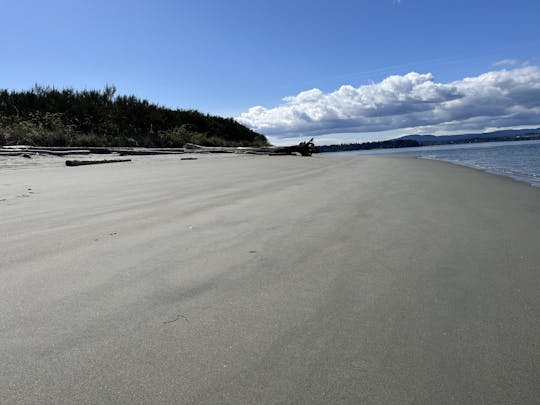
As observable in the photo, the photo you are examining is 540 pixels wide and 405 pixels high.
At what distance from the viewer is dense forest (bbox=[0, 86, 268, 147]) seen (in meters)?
13.8

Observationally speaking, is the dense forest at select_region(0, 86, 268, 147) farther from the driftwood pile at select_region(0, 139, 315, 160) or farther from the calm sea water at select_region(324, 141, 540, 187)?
the calm sea water at select_region(324, 141, 540, 187)

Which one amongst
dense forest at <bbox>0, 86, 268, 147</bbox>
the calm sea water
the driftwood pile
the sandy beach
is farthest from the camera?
dense forest at <bbox>0, 86, 268, 147</bbox>

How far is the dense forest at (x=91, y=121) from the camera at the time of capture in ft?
45.4

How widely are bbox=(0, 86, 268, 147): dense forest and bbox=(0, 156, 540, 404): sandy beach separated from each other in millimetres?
12245

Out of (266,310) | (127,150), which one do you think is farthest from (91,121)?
(266,310)

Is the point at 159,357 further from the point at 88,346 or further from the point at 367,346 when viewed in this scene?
the point at 367,346

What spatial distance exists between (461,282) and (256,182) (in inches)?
166

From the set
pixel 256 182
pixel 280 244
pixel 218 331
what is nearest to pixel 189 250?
pixel 280 244

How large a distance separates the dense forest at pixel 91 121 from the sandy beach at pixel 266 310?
12245 millimetres

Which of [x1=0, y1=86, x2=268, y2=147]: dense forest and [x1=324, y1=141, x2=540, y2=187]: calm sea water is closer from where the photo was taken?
[x1=324, y1=141, x2=540, y2=187]: calm sea water

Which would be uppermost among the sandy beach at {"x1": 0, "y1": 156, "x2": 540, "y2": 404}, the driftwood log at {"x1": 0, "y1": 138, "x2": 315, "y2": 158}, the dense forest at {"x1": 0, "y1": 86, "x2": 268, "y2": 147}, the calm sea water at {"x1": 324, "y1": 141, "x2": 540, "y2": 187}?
the dense forest at {"x1": 0, "y1": 86, "x2": 268, "y2": 147}

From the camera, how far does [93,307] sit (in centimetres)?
156

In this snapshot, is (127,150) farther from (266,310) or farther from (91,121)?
(266,310)

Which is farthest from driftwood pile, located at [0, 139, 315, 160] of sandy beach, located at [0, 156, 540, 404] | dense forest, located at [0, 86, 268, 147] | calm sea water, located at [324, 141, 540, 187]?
sandy beach, located at [0, 156, 540, 404]
